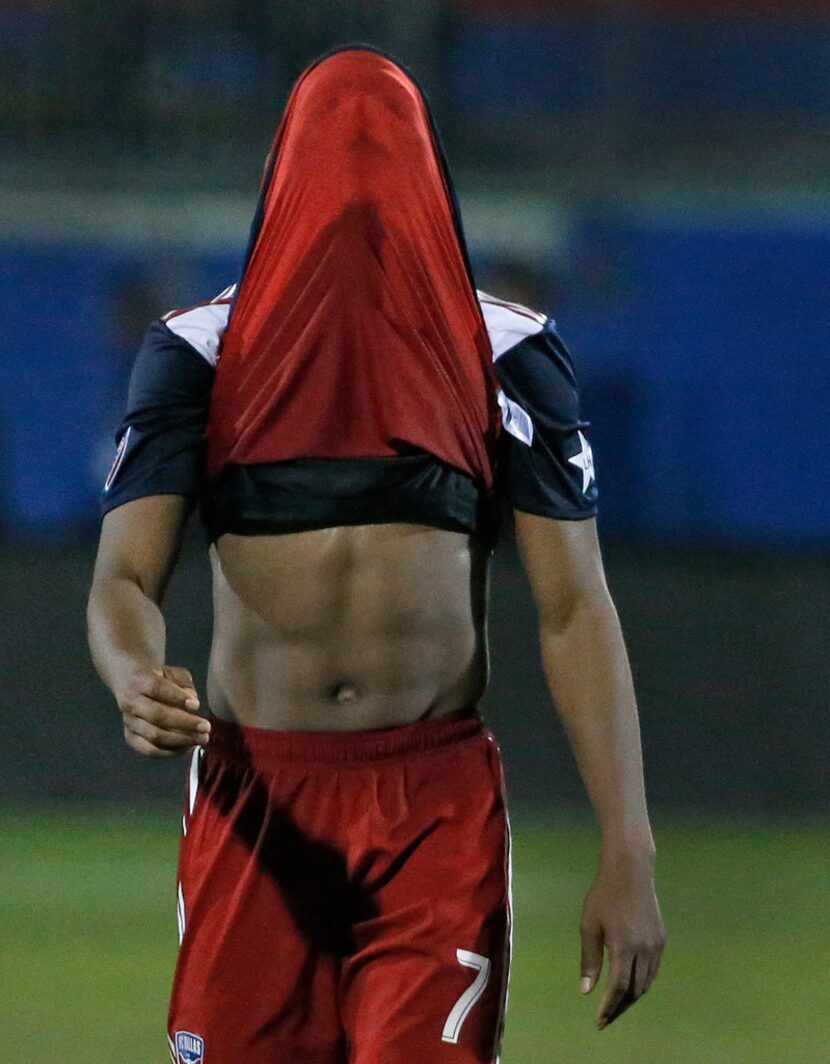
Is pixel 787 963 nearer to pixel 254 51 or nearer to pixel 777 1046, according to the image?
pixel 777 1046

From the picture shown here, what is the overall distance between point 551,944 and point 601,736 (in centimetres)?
353

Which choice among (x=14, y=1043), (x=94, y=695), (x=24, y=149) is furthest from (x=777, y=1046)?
(x=24, y=149)

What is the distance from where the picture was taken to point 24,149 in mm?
10477

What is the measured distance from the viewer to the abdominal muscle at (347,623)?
2787 mm

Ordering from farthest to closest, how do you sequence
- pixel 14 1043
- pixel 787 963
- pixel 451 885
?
pixel 787 963
pixel 14 1043
pixel 451 885

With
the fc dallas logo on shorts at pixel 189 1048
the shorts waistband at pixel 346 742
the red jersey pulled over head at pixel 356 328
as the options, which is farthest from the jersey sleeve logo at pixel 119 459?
the fc dallas logo on shorts at pixel 189 1048

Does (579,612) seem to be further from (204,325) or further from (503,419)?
(204,325)

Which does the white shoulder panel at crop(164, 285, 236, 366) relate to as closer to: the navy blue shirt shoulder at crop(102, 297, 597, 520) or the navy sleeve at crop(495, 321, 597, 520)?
the navy blue shirt shoulder at crop(102, 297, 597, 520)

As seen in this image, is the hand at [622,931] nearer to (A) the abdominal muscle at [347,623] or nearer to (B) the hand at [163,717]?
(A) the abdominal muscle at [347,623]

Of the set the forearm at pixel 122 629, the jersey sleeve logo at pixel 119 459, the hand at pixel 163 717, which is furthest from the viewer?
the jersey sleeve logo at pixel 119 459

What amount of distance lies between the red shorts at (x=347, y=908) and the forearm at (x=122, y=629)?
0.95ft

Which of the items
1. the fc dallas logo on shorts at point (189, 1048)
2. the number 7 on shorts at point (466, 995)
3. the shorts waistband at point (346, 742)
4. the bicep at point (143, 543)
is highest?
the bicep at point (143, 543)

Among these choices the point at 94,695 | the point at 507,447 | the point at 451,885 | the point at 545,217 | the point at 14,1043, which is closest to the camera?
the point at 451,885

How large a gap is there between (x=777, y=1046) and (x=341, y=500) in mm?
2726
